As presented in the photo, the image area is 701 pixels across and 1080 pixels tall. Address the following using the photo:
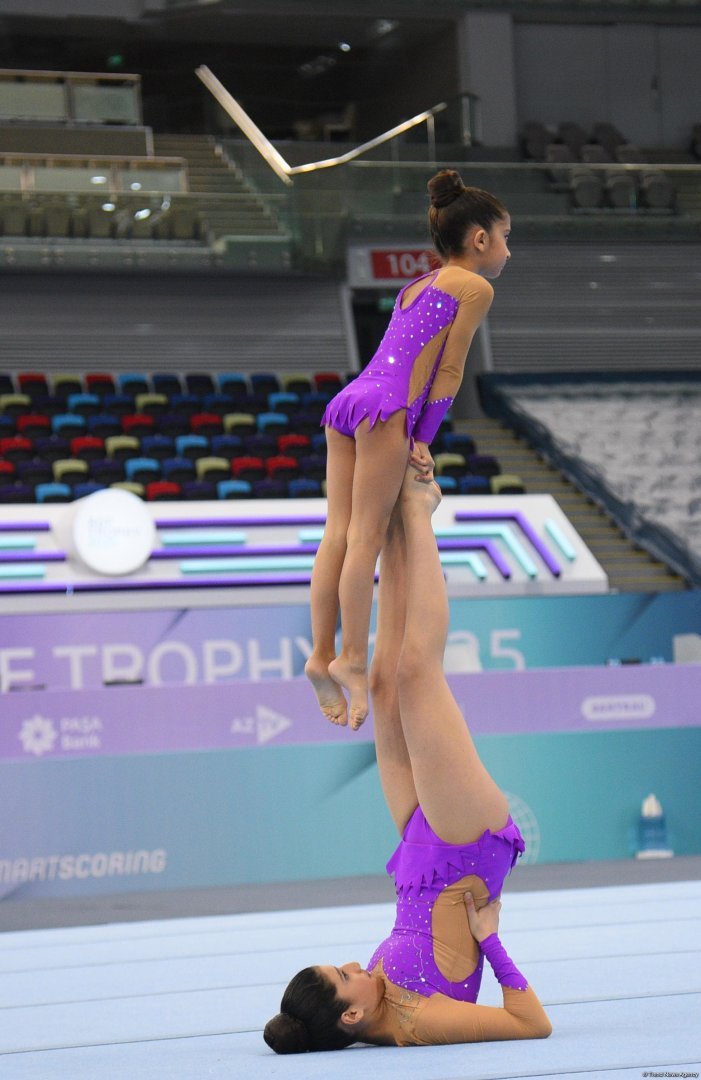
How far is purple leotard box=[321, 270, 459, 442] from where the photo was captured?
2.55m

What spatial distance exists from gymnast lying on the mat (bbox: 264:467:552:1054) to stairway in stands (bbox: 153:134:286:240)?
13.6m

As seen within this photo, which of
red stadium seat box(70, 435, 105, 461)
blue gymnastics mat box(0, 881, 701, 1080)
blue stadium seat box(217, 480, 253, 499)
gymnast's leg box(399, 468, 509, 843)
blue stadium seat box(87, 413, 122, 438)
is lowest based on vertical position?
blue stadium seat box(217, 480, 253, 499)

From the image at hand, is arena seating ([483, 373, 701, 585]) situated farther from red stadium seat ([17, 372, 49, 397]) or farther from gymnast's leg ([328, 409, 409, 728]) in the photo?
gymnast's leg ([328, 409, 409, 728])

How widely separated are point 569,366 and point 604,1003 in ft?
50.3

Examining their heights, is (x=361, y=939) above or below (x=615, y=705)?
above

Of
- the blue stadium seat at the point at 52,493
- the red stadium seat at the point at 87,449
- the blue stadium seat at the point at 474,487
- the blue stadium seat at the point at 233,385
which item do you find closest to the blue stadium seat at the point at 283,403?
the blue stadium seat at the point at 233,385

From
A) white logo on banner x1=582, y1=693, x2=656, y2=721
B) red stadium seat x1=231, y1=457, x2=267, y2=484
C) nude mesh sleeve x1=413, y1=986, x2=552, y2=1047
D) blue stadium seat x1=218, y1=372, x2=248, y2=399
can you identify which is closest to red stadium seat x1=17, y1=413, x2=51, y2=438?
red stadium seat x1=231, y1=457, x2=267, y2=484

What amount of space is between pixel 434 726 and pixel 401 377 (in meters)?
0.67

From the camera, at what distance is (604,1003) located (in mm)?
2611

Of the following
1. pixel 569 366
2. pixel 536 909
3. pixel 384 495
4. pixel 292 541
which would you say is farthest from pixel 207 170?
pixel 384 495

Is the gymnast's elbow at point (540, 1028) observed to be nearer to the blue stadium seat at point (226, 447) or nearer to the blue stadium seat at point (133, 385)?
the blue stadium seat at point (226, 447)

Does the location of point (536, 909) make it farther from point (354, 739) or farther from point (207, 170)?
point (207, 170)

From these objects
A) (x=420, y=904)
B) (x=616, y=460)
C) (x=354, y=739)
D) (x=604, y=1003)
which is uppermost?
(x=420, y=904)

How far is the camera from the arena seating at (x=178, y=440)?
1212cm
